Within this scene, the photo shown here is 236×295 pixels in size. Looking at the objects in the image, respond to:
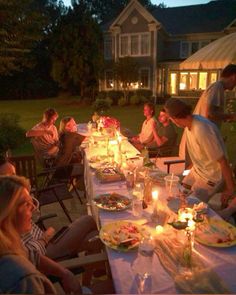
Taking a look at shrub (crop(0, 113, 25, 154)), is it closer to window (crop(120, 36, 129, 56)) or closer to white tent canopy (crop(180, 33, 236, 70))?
white tent canopy (crop(180, 33, 236, 70))

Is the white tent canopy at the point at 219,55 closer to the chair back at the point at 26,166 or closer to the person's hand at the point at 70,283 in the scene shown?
the chair back at the point at 26,166

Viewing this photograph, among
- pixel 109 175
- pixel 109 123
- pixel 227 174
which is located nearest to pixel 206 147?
pixel 227 174

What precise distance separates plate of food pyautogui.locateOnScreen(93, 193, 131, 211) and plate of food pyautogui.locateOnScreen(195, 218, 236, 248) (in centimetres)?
80

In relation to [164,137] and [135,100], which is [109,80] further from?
[164,137]

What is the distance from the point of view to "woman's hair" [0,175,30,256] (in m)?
1.84

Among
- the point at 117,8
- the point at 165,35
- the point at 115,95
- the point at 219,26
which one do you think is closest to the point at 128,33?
the point at 165,35

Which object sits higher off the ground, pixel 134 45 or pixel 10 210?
pixel 134 45

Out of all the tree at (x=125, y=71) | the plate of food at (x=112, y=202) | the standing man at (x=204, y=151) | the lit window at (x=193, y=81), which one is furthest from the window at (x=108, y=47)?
the plate of food at (x=112, y=202)

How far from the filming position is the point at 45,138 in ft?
21.3

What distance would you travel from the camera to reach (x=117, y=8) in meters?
56.6

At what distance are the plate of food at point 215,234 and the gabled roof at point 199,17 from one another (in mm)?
27416

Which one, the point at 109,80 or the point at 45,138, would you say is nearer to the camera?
the point at 45,138

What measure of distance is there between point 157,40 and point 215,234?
86.2 ft

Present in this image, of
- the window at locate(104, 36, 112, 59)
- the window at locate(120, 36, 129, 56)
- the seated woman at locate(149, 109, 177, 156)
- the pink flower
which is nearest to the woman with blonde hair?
the seated woman at locate(149, 109, 177, 156)
